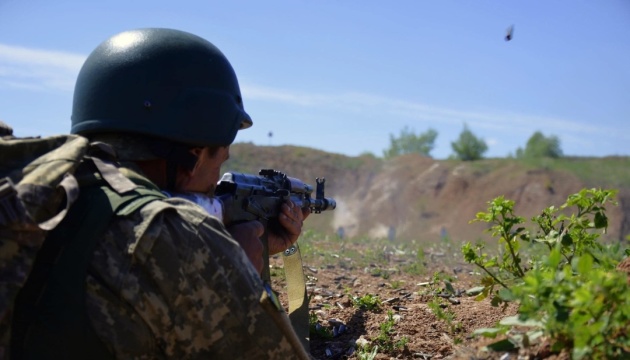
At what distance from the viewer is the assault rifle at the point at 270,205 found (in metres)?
4.61

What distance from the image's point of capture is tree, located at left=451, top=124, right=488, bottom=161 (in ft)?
158

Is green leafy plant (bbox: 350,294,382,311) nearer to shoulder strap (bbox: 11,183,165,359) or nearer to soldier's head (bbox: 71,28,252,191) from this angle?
soldier's head (bbox: 71,28,252,191)

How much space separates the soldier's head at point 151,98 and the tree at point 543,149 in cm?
4691

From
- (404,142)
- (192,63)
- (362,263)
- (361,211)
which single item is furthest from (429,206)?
(192,63)

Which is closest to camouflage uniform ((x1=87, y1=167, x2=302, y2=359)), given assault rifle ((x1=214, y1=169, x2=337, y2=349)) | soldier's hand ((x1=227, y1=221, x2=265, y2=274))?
soldier's hand ((x1=227, y1=221, x2=265, y2=274))

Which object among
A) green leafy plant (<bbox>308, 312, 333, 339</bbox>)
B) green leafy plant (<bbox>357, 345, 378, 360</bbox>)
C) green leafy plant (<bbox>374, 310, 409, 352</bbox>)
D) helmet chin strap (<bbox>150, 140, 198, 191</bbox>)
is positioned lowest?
green leafy plant (<bbox>308, 312, 333, 339</bbox>)

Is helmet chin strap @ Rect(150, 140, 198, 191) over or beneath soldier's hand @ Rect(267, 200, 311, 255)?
over

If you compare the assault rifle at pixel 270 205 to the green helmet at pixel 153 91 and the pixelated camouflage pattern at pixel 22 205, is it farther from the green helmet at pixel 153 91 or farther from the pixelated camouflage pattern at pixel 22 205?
the pixelated camouflage pattern at pixel 22 205

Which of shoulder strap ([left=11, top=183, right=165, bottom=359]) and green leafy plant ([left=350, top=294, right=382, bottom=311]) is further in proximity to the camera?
green leafy plant ([left=350, top=294, right=382, bottom=311])

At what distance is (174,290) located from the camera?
2.64 meters

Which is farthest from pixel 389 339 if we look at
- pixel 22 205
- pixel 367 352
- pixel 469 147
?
pixel 469 147

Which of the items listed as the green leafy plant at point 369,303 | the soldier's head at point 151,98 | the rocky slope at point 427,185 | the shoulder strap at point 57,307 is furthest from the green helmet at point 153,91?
the rocky slope at point 427,185

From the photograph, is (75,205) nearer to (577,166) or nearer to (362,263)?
(362,263)

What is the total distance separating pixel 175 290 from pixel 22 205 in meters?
0.60
